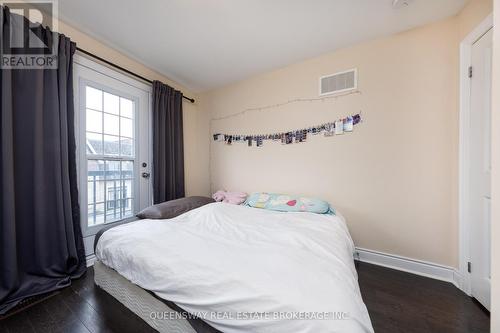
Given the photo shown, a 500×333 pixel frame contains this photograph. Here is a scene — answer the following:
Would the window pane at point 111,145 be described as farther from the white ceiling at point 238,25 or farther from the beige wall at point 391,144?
the beige wall at point 391,144

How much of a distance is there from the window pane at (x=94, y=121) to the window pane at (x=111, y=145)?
0.37ft

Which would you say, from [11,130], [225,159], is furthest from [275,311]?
[225,159]

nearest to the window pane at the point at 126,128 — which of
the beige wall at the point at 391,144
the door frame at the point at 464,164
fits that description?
the beige wall at the point at 391,144

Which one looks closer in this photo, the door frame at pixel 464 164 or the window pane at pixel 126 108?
the door frame at pixel 464 164

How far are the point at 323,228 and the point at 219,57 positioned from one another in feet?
7.10

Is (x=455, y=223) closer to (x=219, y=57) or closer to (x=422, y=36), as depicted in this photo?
(x=422, y=36)

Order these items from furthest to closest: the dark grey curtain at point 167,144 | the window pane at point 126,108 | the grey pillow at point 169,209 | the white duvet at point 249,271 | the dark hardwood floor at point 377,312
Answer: the dark grey curtain at point 167,144 < the window pane at point 126,108 < the grey pillow at point 169,209 < the dark hardwood floor at point 377,312 < the white duvet at point 249,271

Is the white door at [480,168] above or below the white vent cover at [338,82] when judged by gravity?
below

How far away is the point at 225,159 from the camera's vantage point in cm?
293

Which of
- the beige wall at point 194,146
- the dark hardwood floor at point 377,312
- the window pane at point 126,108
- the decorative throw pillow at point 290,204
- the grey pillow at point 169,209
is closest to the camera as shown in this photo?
the dark hardwood floor at point 377,312

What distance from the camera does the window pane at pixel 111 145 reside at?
2.09m

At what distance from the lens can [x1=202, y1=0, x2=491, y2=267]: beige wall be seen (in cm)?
167

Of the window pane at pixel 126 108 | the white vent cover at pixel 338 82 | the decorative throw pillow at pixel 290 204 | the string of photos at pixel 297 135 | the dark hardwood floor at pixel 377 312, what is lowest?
the dark hardwood floor at pixel 377 312

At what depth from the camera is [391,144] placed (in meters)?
1.87
